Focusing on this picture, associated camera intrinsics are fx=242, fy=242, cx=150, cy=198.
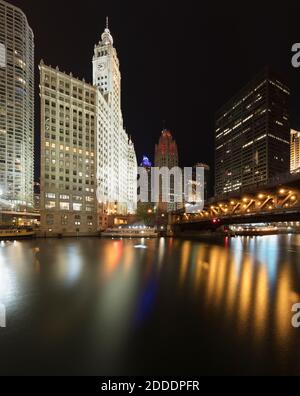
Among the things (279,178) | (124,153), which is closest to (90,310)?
(279,178)

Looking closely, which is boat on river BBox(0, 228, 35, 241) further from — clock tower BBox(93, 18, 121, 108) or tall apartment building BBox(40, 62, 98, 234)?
clock tower BBox(93, 18, 121, 108)

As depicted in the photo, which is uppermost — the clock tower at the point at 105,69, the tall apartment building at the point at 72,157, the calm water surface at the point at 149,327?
the clock tower at the point at 105,69

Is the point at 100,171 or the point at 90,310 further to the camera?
the point at 100,171

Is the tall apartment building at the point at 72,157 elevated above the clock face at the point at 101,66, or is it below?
below

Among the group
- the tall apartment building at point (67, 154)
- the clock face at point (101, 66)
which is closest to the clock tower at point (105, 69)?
the clock face at point (101, 66)

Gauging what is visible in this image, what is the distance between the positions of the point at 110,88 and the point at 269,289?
15636 centimetres

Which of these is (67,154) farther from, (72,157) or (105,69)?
(105,69)

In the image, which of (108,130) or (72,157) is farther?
(108,130)

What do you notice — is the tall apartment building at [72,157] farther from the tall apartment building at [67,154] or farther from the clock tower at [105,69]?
the clock tower at [105,69]

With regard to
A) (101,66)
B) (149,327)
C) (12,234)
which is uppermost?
(101,66)

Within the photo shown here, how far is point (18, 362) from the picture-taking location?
891 centimetres

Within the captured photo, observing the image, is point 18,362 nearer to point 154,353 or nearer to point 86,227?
point 154,353

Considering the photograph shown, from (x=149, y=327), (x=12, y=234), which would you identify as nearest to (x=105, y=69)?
(x=12, y=234)

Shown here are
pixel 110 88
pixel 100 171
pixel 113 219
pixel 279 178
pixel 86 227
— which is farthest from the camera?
pixel 110 88
